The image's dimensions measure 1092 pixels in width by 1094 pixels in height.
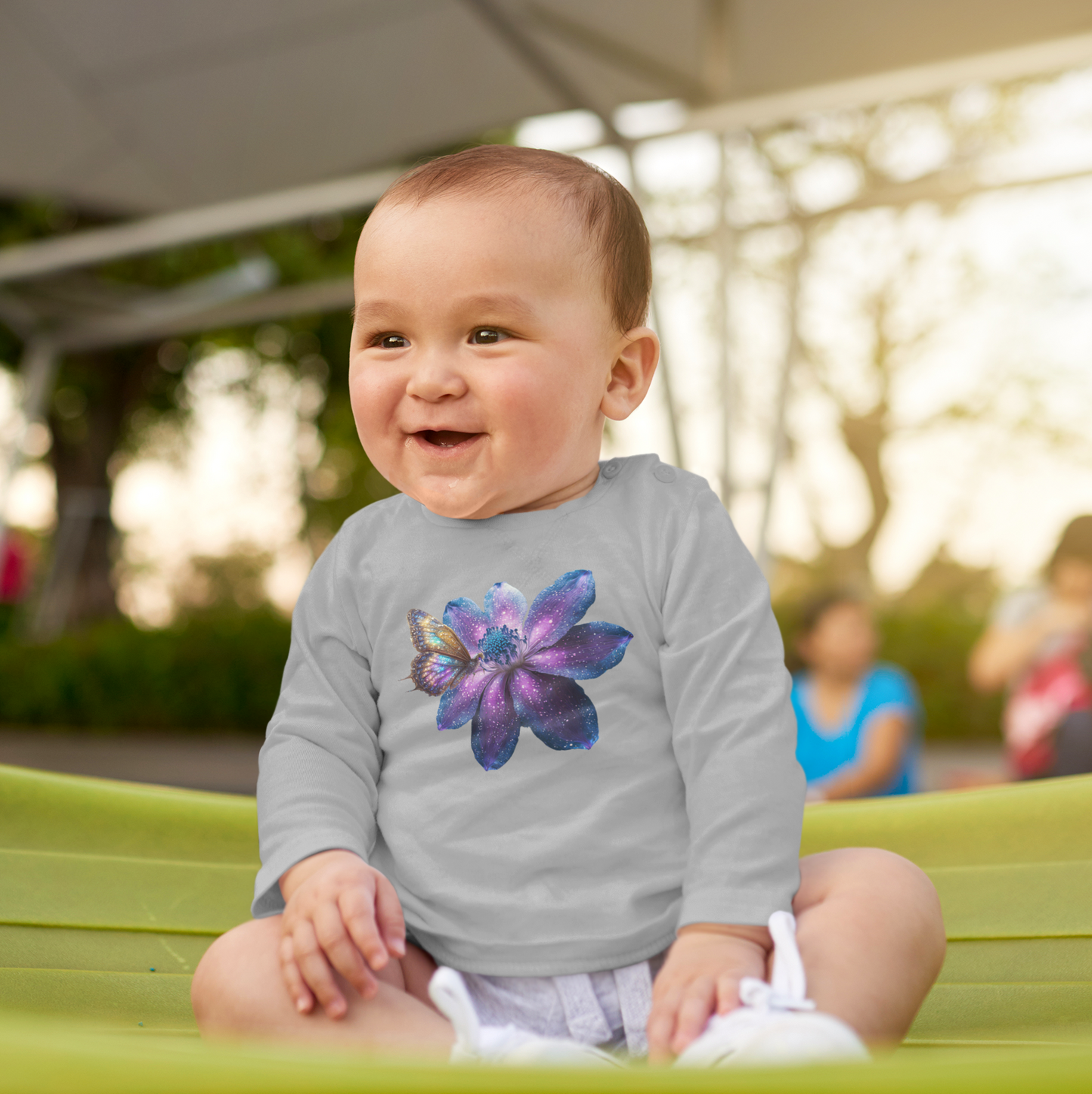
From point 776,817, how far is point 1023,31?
162 inches

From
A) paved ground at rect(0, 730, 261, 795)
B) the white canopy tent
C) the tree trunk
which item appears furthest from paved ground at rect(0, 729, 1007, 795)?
the white canopy tent

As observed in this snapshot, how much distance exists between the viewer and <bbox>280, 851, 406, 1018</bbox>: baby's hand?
0.78 meters

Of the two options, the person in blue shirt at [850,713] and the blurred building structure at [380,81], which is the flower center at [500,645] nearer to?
the person in blue shirt at [850,713]

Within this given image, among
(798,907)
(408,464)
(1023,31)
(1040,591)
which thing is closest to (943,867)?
(798,907)

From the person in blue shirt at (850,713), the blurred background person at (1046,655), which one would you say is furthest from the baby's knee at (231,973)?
the person in blue shirt at (850,713)

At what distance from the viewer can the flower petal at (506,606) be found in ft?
3.05

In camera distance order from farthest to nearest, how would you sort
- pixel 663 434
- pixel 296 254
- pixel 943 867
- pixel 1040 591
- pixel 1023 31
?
pixel 296 254
pixel 663 434
pixel 1023 31
pixel 1040 591
pixel 943 867

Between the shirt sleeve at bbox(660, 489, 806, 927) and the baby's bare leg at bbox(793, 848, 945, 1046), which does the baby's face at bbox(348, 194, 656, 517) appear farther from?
the baby's bare leg at bbox(793, 848, 945, 1046)

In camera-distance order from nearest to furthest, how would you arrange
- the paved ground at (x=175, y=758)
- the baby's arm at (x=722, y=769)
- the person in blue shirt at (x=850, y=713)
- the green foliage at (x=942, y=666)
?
the baby's arm at (x=722, y=769) < the person in blue shirt at (x=850, y=713) < the paved ground at (x=175, y=758) < the green foliage at (x=942, y=666)

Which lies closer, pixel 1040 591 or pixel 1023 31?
pixel 1040 591

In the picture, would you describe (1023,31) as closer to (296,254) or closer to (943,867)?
(943,867)

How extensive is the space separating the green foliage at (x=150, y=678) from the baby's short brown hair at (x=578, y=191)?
8961mm

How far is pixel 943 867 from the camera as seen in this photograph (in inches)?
56.2

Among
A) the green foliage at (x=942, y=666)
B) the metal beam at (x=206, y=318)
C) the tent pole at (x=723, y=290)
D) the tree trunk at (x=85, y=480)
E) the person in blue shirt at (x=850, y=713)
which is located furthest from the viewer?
the tree trunk at (x=85, y=480)
